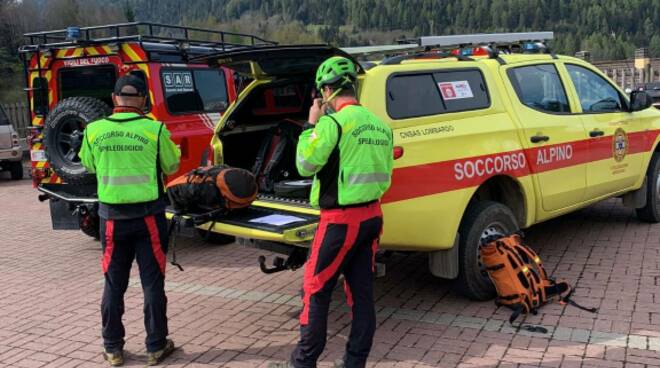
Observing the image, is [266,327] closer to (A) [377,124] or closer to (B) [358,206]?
(B) [358,206]

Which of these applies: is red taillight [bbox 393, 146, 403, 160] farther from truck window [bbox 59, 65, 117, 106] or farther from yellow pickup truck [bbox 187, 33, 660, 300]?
truck window [bbox 59, 65, 117, 106]

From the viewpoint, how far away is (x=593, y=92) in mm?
6379

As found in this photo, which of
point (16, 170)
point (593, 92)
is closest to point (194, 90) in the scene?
point (593, 92)

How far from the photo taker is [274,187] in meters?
5.34

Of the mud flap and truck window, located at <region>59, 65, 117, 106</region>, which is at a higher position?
truck window, located at <region>59, 65, 117, 106</region>

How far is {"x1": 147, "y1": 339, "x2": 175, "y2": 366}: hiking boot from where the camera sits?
4172 mm

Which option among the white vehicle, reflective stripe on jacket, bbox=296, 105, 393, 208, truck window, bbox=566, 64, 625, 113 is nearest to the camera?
reflective stripe on jacket, bbox=296, 105, 393, 208

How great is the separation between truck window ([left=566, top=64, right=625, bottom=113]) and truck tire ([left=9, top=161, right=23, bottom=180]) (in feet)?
38.5

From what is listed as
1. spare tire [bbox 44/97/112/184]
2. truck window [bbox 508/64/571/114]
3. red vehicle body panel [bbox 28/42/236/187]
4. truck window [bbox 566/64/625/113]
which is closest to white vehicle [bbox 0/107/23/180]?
red vehicle body panel [bbox 28/42/236/187]

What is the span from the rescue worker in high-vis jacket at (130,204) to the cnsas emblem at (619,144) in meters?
4.34

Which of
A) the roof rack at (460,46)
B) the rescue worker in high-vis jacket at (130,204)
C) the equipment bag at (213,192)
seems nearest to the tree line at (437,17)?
the roof rack at (460,46)

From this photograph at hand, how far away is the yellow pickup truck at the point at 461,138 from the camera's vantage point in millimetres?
4438

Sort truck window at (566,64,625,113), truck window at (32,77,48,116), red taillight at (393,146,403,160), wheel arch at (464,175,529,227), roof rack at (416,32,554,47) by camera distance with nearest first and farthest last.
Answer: red taillight at (393,146,403,160), wheel arch at (464,175,529,227), roof rack at (416,32,554,47), truck window at (566,64,625,113), truck window at (32,77,48,116)

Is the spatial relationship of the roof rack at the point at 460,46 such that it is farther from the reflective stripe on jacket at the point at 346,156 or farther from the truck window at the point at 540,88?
the reflective stripe on jacket at the point at 346,156
